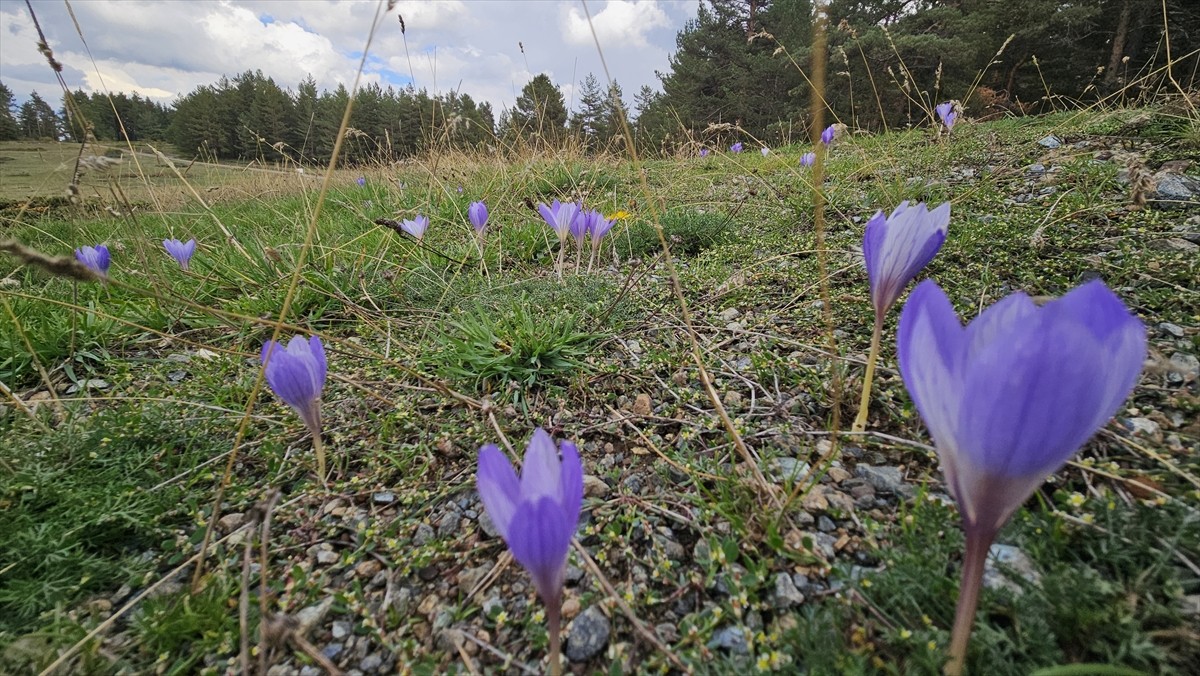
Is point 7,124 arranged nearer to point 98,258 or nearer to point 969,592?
point 98,258

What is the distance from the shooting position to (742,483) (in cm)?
124

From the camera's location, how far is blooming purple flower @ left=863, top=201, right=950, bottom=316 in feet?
3.90

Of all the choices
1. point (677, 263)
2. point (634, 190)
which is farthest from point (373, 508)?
point (634, 190)

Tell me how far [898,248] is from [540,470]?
3.29 feet

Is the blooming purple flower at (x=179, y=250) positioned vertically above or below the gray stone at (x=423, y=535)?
above

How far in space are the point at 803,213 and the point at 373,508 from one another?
302 centimetres

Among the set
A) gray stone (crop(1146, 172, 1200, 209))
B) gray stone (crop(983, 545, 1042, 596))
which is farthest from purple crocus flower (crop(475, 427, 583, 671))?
gray stone (crop(1146, 172, 1200, 209))

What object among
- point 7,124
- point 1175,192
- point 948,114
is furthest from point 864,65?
point 7,124

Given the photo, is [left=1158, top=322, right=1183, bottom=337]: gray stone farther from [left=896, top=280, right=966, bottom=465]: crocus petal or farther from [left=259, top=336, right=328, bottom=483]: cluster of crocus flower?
[left=259, top=336, right=328, bottom=483]: cluster of crocus flower

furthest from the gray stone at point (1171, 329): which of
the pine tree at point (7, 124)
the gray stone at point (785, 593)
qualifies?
the pine tree at point (7, 124)

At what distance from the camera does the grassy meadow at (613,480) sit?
916 mm

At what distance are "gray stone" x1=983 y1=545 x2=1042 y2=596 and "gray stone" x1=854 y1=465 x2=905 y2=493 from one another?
246 millimetres

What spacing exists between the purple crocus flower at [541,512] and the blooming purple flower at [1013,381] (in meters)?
0.52

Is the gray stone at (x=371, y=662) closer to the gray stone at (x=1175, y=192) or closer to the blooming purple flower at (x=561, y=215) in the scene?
the blooming purple flower at (x=561, y=215)
